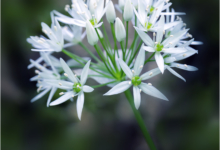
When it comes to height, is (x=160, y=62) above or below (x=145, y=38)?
below

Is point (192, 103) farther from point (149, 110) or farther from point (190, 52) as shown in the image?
point (190, 52)

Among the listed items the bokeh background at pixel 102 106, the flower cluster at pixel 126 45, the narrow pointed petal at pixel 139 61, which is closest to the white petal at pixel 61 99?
the flower cluster at pixel 126 45

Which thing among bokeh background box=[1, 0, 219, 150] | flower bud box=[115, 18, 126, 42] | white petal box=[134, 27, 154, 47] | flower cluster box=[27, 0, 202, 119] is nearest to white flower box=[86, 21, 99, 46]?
flower cluster box=[27, 0, 202, 119]

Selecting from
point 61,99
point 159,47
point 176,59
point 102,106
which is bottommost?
point 102,106

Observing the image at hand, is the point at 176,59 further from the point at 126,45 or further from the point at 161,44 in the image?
the point at 126,45

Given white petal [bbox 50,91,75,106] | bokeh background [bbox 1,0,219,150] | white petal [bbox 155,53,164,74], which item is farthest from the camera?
bokeh background [bbox 1,0,219,150]

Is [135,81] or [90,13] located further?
[90,13]

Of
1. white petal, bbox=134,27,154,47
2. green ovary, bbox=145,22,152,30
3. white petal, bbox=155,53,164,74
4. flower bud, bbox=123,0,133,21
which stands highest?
flower bud, bbox=123,0,133,21

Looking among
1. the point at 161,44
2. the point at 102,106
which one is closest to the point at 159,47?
the point at 161,44

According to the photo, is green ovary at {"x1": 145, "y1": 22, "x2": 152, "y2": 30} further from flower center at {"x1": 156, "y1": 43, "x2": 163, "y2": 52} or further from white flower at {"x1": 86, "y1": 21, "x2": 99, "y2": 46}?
white flower at {"x1": 86, "y1": 21, "x2": 99, "y2": 46}

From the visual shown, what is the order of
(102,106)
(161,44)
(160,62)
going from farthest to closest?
(102,106) < (161,44) < (160,62)
